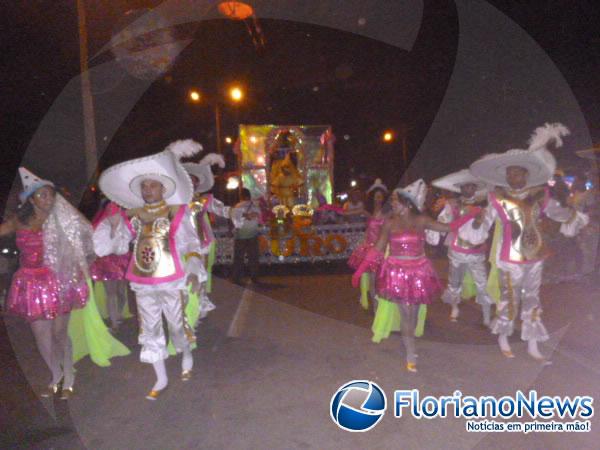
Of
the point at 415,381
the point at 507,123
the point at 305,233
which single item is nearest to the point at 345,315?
the point at 415,381

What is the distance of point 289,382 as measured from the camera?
4277 mm

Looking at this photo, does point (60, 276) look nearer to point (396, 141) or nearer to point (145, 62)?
point (145, 62)

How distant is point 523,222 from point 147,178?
3.80m

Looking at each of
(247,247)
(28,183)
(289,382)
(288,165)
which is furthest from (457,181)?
(288,165)

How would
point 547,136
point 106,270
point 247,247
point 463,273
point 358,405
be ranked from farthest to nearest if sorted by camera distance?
1. point 247,247
2. point 463,273
3. point 106,270
4. point 547,136
5. point 358,405

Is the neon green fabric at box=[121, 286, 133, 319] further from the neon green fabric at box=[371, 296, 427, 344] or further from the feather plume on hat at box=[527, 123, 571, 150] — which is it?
the feather plume on hat at box=[527, 123, 571, 150]

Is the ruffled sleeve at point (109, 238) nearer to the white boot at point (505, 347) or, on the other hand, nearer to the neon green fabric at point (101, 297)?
the neon green fabric at point (101, 297)

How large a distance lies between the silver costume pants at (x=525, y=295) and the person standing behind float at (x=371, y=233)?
73.4 inches

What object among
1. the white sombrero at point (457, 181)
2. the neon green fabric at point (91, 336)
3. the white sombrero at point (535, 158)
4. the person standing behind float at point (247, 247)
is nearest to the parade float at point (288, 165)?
the person standing behind float at point (247, 247)

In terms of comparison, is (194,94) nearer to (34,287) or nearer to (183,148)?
(183,148)

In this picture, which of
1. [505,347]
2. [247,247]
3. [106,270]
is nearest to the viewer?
[505,347]

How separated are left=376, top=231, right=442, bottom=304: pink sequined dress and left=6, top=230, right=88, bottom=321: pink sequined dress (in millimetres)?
3224

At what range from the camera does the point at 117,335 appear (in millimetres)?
5844

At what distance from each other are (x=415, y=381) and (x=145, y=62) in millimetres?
8426
